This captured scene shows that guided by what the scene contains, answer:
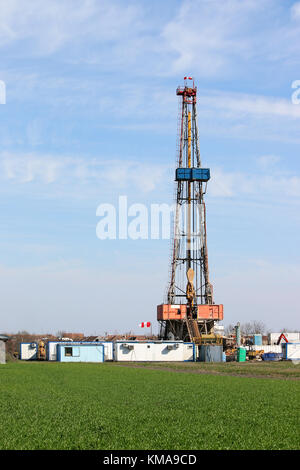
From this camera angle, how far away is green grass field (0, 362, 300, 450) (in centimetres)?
1648

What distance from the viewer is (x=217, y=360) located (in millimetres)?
81312

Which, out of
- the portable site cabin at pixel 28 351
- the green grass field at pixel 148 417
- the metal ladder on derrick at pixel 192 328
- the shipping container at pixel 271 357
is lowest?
the shipping container at pixel 271 357

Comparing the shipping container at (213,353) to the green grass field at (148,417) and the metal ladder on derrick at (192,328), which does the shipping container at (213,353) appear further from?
the green grass field at (148,417)

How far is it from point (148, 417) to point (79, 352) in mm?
61085

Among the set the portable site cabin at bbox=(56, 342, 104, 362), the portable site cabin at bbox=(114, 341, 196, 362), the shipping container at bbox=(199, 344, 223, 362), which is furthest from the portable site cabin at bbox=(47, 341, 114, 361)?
the shipping container at bbox=(199, 344, 223, 362)

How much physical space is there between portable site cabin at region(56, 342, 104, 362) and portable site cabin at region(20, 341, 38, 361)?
10868mm

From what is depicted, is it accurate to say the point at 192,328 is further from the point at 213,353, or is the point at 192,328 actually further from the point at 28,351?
the point at 28,351

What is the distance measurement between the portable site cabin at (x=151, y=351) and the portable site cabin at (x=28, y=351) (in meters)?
14.8

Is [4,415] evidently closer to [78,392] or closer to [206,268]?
[78,392]

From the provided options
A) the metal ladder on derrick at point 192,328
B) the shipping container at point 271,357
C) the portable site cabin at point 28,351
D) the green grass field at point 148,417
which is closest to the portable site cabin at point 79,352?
the portable site cabin at point 28,351

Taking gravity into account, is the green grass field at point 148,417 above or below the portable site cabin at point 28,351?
above

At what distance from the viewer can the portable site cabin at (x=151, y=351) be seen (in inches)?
3260

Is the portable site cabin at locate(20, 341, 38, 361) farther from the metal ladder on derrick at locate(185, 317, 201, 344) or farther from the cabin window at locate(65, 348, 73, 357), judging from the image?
the metal ladder on derrick at locate(185, 317, 201, 344)
